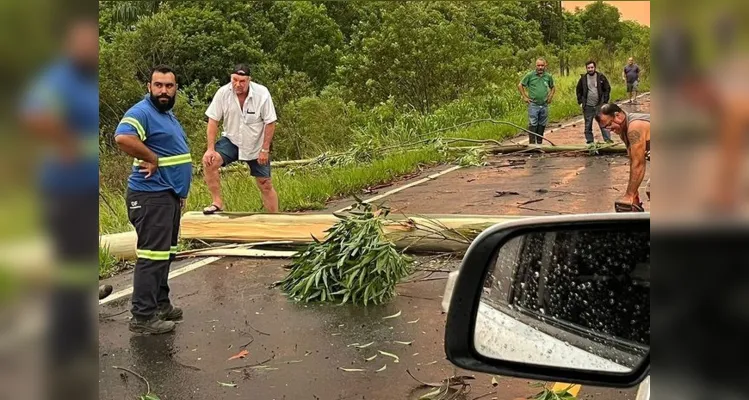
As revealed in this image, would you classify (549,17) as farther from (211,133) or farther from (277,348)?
(277,348)

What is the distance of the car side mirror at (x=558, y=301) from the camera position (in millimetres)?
1199

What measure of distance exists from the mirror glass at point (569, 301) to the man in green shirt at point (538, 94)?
11446 mm

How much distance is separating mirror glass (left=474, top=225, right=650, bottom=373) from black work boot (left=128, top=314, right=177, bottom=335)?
3562 millimetres

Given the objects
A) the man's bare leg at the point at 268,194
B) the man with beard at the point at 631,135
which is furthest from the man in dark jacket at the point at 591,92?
the man's bare leg at the point at 268,194

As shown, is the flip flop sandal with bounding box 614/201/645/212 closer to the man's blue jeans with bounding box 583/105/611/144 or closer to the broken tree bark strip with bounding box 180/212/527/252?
the broken tree bark strip with bounding box 180/212/527/252

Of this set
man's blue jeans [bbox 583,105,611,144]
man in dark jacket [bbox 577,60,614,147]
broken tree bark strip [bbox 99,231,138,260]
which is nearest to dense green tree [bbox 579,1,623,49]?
man in dark jacket [bbox 577,60,614,147]

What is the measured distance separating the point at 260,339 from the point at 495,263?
349 cm

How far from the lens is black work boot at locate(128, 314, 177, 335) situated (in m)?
4.74

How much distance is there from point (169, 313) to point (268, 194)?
9.41 ft

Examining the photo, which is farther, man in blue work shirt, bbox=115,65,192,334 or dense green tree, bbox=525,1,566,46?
dense green tree, bbox=525,1,566,46

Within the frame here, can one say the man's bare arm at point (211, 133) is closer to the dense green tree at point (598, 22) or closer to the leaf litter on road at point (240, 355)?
the leaf litter on road at point (240, 355)

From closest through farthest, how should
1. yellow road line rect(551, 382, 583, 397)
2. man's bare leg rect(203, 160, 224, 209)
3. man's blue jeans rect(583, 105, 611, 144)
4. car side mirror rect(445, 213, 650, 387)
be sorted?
1. car side mirror rect(445, 213, 650, 387)
2. yellow road line rect(551, 382, 583, 397)
3. man's bare leg rect(203, 160, 224, 209)
4. man's blue jeans rect(583, 105, 611, 144)
